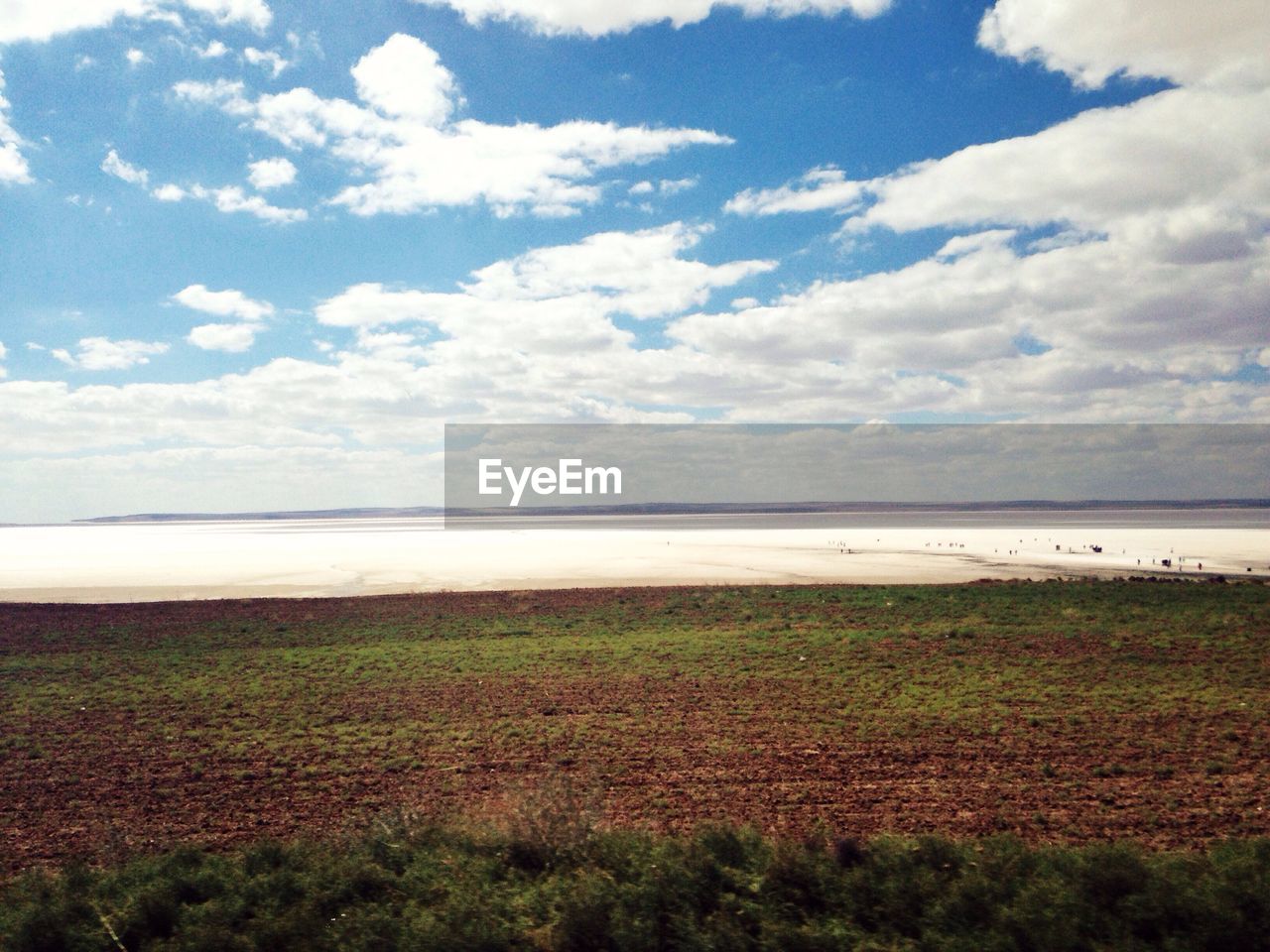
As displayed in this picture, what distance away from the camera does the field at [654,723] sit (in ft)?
34.1

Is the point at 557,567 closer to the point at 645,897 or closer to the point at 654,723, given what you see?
the point at 654,723

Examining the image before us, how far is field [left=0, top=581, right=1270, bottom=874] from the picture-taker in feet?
34.1

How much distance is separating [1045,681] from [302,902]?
1602cm

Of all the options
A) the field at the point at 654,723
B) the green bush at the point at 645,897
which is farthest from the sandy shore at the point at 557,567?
the green bush at the point at 645,897

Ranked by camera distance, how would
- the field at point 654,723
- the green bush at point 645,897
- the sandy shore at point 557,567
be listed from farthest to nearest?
the sandy shore at point 557,567, the field at point 654,723, the green bush at point 645,897

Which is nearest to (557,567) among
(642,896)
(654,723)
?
(654,723)

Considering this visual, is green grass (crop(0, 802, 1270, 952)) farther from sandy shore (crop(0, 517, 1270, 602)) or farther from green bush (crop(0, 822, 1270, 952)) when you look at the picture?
sandy shore (crop(0, 517, 1270, 602))

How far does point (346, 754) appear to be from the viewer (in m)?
13.0

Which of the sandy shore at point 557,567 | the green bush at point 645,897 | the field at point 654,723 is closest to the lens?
the green bush at point 645,897

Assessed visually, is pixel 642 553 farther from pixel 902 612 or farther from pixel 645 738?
pixel 645 738

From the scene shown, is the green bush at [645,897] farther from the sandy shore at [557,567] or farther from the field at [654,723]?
the sandy shore at [557,567]

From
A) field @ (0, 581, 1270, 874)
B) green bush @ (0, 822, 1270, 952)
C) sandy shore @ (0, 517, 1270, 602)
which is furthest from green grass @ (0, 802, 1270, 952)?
sandy shore @ (0, 517, 1270, 602)

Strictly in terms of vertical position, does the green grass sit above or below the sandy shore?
below

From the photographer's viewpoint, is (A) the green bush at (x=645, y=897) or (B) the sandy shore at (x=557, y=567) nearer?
(A) the green bush at (x=645, y=897)
